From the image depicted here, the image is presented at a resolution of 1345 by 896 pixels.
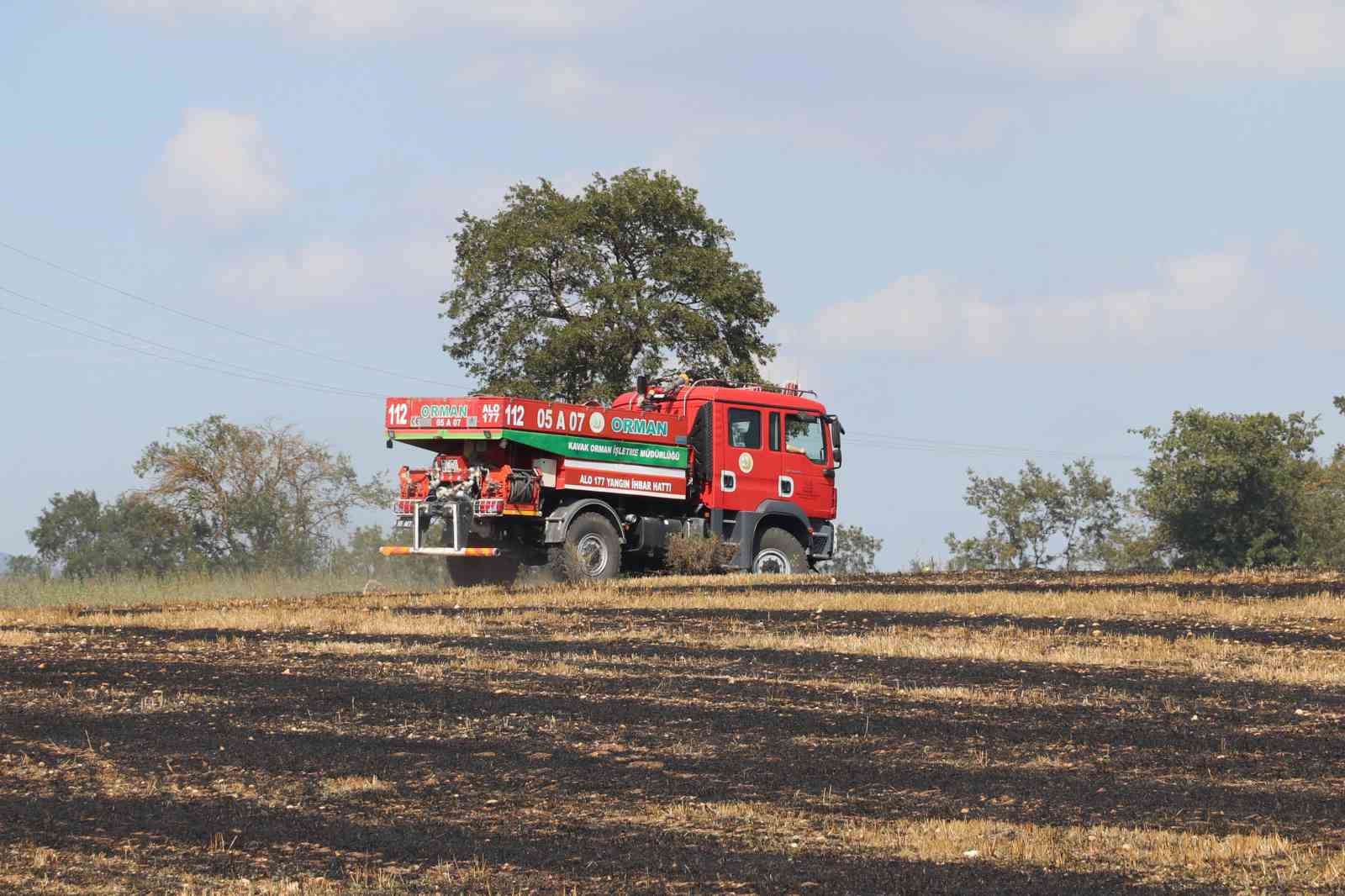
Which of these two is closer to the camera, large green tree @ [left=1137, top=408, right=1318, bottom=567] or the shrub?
the shrub

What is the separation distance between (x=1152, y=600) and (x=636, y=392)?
11.3 meters

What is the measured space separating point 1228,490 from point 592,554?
120ft

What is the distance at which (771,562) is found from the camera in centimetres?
3225

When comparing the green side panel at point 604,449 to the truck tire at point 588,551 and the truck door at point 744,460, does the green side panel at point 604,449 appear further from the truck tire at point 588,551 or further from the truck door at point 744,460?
the truck tire at point 588,551

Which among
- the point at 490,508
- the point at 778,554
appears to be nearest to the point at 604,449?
the point at 490,508

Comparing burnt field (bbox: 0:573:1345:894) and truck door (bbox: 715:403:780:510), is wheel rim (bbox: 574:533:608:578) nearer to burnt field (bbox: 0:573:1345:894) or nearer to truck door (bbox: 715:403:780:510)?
truck door (bbox: 715:403:780:510)

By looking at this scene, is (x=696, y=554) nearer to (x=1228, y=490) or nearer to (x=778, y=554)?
(x=778, y=554)

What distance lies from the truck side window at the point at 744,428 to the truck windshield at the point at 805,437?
0.69m

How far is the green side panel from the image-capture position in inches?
1101

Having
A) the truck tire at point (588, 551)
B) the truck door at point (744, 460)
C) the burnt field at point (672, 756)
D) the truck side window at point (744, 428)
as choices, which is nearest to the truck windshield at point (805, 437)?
the truck door at point (744, 460)

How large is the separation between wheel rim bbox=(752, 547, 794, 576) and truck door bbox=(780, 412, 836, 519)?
3.09 feet

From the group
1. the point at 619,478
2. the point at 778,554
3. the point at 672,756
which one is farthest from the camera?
the point at 778,554

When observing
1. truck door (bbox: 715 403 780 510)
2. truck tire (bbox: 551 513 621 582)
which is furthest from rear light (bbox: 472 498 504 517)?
truck door (bbox: 715 403 780 510)

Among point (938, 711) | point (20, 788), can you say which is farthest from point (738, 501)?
point (20, 788)
